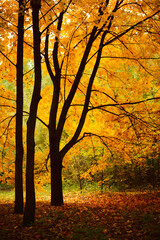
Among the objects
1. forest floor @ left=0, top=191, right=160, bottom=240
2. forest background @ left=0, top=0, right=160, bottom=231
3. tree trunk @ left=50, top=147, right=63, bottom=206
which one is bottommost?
forest floor @ left=0, top=191, right=160, bottom=240

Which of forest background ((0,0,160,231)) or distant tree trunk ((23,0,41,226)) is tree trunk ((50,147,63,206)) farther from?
distant tree trunk ((23,0,41,226))

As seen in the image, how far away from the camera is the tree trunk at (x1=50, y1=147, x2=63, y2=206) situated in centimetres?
771

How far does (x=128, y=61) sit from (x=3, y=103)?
A: 5206mm

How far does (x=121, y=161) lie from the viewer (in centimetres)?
1266

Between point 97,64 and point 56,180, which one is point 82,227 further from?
point 97,64

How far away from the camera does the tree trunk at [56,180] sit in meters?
7.71

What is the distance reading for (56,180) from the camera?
7789 millimetres

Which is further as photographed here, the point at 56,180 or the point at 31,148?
the point at 56,180

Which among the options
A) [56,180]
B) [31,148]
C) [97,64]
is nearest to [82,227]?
[31,148]

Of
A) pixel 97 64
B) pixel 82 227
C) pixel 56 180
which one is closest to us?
pixel 82 227

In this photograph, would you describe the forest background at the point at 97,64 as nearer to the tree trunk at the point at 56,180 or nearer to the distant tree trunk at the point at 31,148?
the tree trunk at the point at 56,180

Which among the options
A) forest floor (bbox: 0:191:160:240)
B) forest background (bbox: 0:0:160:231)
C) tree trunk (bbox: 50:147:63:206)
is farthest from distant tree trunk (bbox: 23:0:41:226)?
tree trunk (bbox: 50:147:63:206)

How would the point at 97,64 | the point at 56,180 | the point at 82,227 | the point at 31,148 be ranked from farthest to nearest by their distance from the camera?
the point at 97,64, the point at 56,180, the point at 31,148, the point at 82,227

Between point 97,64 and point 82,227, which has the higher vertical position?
point 97,64
